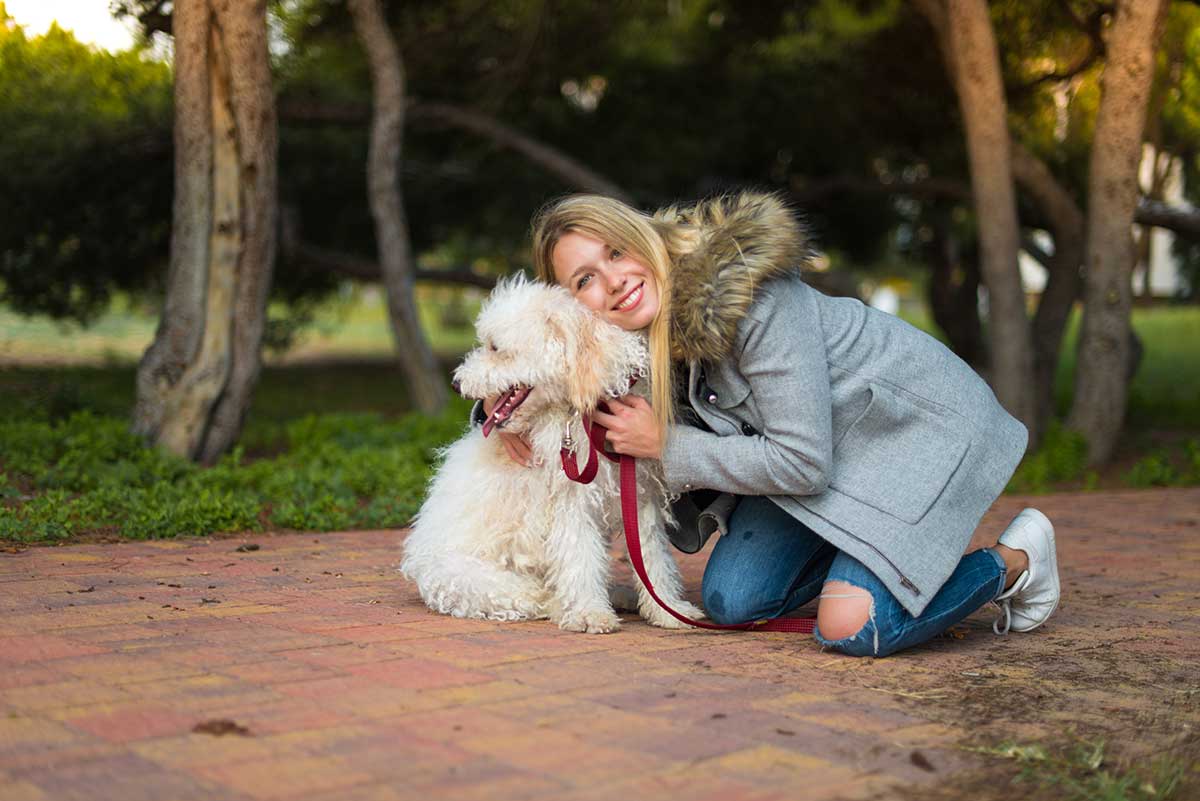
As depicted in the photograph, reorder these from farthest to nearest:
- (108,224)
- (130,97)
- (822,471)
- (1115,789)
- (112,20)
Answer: (108,224) → (130,97) → (112,20) → (822,471) → (1115,789)

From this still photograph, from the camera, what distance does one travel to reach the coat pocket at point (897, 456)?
384 centimetres

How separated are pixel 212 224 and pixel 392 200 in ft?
8.47

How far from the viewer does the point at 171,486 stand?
6.43 meters

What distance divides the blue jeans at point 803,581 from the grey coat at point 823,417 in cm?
9

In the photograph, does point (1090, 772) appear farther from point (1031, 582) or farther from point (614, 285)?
point (614, 285)

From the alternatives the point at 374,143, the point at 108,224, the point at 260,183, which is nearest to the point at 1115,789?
the point at 260,183

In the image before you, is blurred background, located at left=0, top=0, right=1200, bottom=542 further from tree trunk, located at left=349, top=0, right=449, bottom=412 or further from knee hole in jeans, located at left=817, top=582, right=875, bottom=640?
knee hole in jeans, located at left=817, top=582, right=875, bottom=640

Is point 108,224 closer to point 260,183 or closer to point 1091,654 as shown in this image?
point 260,183

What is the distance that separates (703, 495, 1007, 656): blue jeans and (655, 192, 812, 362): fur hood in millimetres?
747

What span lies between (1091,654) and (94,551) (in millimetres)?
3754

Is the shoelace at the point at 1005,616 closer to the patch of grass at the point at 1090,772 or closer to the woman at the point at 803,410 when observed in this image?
the woman at the point at 803,410

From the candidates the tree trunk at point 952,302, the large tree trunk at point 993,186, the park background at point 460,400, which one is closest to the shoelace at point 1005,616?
the park background at point 460,400

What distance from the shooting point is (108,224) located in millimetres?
12461

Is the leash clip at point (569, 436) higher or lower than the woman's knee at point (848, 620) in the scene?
higher
